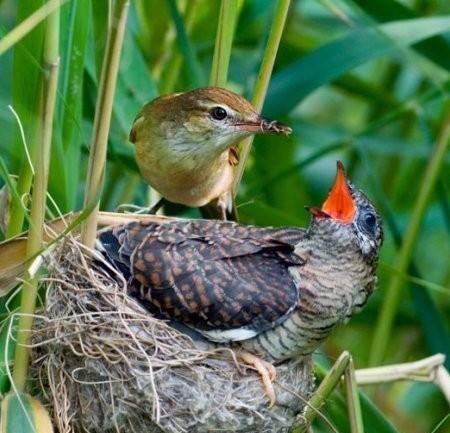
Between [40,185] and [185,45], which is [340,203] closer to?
[185,45]

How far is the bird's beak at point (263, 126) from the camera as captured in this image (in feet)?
10.1

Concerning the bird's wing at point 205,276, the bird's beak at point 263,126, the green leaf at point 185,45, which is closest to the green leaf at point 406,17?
the green leaf at point 185,45

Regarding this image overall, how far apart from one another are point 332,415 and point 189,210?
113cm

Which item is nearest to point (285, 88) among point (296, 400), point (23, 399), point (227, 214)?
point (227, 214)

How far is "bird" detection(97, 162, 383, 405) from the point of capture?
9.84ft

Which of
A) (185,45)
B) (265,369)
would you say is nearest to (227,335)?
(265,369)

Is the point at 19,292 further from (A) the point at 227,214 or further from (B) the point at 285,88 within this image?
(B) the point at 285,88

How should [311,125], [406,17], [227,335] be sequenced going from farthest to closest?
[311,125] → [406,17] → [227,335]

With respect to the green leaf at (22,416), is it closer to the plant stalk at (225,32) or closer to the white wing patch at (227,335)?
the white wing patch at (227,335)

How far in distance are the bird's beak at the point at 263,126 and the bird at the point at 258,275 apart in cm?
18

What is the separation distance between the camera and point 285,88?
3.58 metres

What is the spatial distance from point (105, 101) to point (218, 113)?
3.14 ft

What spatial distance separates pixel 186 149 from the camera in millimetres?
3518

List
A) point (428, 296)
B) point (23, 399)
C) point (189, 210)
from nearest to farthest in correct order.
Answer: point (23, 399)
point (428, 296)
point (189, 210)
